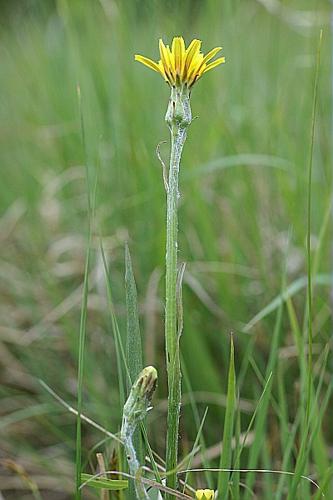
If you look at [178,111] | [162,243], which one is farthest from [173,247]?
[162,243]

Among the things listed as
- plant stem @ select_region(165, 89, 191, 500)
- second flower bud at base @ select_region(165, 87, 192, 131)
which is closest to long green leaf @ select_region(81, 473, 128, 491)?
plant stem @ select_region(165, 89, 191, 500)

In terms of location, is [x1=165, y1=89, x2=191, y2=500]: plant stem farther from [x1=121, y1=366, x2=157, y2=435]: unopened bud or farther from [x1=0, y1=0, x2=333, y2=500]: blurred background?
[x1=0, y1=0, x2=333, y2=500]: blurred background

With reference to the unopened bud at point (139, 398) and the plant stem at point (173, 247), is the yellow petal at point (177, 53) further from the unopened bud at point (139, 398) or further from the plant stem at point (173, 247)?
the unopened bud at point (139, 398)

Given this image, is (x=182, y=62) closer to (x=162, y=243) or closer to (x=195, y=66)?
(x=195, y=66)

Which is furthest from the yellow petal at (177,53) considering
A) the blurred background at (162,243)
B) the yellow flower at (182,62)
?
the blurred background at (162,243)

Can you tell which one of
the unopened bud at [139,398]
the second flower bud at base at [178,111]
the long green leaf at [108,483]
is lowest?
the long green leaf at [108,483]
